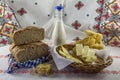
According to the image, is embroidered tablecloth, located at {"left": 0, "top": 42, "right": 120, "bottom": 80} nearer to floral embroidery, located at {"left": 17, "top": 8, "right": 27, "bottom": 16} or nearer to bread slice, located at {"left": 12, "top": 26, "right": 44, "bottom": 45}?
bread slice, located at {"left": 12, "top": 26, "right": 44, "bottom": 45}

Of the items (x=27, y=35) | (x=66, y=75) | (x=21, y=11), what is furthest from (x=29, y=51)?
(x=21, y=11)

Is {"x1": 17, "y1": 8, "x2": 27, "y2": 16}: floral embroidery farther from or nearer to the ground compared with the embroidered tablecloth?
farther from the ground

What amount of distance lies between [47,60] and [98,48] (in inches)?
9.6

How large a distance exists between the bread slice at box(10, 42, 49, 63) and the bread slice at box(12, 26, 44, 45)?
Answer: 22 mm

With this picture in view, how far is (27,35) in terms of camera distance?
3.35 ft

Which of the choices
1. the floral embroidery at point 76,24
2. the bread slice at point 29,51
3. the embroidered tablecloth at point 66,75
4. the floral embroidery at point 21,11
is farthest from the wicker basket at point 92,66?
the floral embroidery at point 21,11

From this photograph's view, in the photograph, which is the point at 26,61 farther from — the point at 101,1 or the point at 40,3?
the point at 101,1

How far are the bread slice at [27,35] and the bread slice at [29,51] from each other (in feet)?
0.07

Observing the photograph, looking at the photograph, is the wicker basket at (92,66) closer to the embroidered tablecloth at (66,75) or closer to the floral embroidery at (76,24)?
the embroidered tablecloth at (66,75)

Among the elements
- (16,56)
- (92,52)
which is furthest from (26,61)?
(92,52)

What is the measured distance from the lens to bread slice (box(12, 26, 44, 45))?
39.4 inches

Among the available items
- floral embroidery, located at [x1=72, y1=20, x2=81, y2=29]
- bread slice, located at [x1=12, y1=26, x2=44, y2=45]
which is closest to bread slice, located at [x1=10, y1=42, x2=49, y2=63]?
bread slice, located at [x1=12, y1=26, x2=44, y2=45]

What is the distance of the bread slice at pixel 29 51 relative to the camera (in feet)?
3.26

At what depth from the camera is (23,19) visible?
142cm
